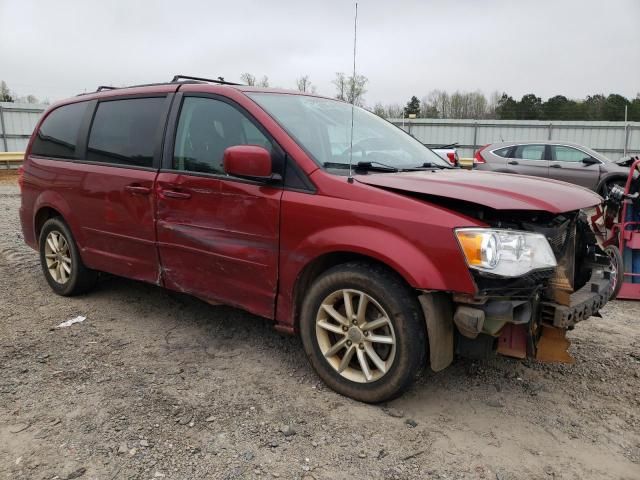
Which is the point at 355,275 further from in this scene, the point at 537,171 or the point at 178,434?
the point at 537,171

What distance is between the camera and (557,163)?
12625 mm

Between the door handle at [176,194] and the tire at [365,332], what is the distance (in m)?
1.18

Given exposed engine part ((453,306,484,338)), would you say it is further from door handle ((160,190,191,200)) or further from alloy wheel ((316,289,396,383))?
door handle ((160,190,191,200))

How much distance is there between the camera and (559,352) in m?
2.87

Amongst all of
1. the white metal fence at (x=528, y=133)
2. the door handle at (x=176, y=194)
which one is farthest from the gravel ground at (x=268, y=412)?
the white metal fence at (x=528, y=133)

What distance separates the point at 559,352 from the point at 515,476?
29.7 inches

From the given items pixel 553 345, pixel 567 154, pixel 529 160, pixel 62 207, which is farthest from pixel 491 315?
pixel 567 154

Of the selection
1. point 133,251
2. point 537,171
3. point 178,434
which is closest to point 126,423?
point 178,434

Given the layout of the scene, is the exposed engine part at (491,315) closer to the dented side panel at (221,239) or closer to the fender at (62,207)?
the dented side panel at (221,239)

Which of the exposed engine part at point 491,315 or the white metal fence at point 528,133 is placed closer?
the exposed engine part at point 491,315

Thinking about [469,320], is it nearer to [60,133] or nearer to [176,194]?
[176,194]

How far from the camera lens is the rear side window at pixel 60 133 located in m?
4.77

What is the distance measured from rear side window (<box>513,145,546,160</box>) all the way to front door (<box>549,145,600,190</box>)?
245mm

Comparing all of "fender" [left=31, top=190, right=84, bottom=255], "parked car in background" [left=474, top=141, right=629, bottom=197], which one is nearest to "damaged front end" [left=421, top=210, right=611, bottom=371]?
"fender" [left=31, top=190, right=84, bottom=255]
